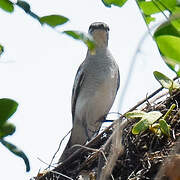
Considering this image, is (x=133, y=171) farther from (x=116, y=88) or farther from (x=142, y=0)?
(x=116, y=88)

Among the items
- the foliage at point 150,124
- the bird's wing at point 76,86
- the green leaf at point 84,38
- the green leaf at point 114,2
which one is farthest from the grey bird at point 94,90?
the green leaf at point 84,38

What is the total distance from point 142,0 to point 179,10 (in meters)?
0.26

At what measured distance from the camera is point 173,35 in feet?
2.59

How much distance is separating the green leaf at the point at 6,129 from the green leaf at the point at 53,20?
0.18m

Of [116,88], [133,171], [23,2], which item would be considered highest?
[23,2]

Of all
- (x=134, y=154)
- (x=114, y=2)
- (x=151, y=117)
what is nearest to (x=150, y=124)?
(x=151, y=117)

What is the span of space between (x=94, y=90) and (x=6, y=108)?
114 inches

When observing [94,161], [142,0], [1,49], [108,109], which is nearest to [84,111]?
[108,109]

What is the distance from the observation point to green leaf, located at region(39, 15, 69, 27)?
728 mm

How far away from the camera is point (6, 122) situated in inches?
29.8

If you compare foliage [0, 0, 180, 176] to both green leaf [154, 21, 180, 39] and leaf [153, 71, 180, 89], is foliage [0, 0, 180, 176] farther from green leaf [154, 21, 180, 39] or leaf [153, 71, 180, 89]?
leaf [153, 71, 180, 89]

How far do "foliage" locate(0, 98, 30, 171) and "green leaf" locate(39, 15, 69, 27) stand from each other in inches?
5.6

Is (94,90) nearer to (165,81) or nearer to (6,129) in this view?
(165,81)

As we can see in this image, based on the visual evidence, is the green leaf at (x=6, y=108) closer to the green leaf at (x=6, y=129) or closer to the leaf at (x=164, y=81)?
the green leaf at (x=6, y=129)
